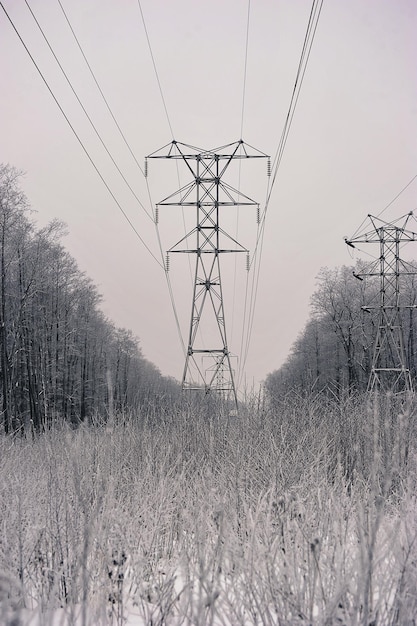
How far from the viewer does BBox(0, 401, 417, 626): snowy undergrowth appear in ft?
9.19

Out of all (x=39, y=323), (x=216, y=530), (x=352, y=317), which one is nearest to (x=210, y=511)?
(x=216, y=530)

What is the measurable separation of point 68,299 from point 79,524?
1124 inches

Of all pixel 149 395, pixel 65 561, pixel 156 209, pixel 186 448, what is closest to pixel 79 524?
pixel 65 561

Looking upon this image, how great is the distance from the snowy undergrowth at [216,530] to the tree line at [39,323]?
3.41 meters

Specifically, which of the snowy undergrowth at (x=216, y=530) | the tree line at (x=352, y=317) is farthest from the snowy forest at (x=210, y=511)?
the tree line at (x=352, y=317)

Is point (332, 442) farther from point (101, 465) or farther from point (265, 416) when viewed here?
point (101, 465)

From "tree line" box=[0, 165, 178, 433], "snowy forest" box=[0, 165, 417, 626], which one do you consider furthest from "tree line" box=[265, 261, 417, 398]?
"snowy forest" box=[0, 165, 417, 626]

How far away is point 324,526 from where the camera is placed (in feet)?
13.5

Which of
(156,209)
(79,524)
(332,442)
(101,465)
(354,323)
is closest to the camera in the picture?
(79,524)

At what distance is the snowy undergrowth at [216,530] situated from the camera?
280 centimetres

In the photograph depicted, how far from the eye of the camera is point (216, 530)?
13.6 ft

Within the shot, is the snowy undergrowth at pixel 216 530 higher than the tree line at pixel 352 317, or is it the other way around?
the tree line at pixel 352 317

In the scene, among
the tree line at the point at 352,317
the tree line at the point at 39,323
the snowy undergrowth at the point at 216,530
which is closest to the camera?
the snowy undergrowth at the point at 216,530

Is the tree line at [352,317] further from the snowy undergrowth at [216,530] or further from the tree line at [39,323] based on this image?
the snowy undergrowth at [216,530]
